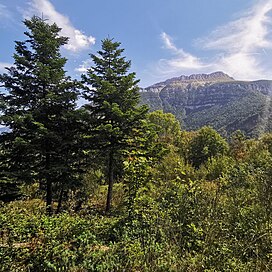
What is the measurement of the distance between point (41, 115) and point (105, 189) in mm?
6110

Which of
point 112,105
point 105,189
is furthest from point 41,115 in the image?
point 105,189

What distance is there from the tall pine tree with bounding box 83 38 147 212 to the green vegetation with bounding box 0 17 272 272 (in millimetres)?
47

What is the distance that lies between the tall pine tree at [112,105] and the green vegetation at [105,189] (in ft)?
0.15

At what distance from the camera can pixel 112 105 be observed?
10805 millimetres

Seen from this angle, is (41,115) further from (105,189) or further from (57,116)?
(105,189)

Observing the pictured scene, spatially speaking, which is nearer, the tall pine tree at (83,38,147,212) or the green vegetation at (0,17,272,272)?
the green vegetation at (0,17,272,272)

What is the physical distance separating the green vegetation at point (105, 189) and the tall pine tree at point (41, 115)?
4 centimetres

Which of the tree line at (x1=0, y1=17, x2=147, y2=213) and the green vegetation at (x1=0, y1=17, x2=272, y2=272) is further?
the tree line at (x1=0, y1=17, x2=147, y2=213)

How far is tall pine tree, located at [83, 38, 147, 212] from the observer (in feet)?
36.3

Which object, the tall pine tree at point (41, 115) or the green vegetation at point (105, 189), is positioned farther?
the tall pine tree at point (41, 115)

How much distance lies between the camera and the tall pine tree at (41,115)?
33.6ft

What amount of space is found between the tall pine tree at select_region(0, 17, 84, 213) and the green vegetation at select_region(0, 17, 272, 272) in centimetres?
4

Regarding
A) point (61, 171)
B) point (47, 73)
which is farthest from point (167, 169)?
point (47, 73)

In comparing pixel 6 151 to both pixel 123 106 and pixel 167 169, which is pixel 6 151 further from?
pixel 167 169
